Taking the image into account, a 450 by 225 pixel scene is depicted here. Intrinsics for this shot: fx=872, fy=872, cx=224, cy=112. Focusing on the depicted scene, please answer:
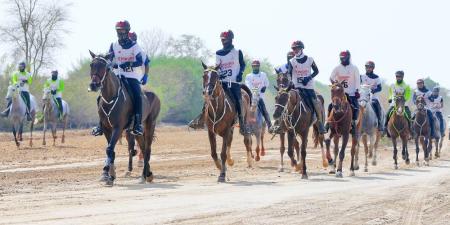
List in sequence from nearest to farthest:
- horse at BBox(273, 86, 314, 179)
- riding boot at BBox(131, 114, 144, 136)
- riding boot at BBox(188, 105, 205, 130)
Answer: riding boot at BBox(131, 114, 144, 136) < riding boot at BBox(188, 105, 205, 130) < horse at BBox(273, 86, 314, 179)

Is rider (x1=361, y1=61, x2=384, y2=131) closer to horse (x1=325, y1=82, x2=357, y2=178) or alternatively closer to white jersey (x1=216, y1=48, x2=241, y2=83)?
horse (x1=325, y1=82, x2=357, y2=178)

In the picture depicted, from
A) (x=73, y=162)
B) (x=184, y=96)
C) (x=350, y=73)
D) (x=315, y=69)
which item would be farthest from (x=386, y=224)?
(x=184, y=96)

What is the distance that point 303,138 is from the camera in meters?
20.6

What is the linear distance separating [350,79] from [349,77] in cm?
6

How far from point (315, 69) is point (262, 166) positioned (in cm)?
458

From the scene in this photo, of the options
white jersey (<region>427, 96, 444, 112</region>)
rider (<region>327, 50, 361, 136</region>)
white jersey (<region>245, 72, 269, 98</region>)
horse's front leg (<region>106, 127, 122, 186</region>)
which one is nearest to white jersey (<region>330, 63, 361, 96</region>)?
rider (<region>327, 50, 361, 136</region>)

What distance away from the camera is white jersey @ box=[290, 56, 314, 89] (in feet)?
69.4

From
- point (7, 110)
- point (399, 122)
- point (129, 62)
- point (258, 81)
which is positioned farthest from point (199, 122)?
point (7, 110)

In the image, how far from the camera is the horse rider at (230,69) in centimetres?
1955

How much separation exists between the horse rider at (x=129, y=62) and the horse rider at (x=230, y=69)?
82.6 inches

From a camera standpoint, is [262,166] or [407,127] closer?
[262,166]

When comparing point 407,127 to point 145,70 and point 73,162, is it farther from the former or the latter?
point 145,70

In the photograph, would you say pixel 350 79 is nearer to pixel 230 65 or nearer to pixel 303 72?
pixel 303 72

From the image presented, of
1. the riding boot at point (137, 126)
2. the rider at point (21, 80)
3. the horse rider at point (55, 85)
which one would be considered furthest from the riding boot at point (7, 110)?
the riding boot at point (137, 126)
